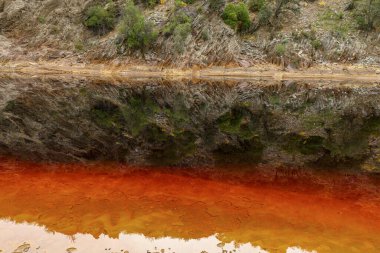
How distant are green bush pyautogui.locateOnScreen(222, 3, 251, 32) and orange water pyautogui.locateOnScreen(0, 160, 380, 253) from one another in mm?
65225

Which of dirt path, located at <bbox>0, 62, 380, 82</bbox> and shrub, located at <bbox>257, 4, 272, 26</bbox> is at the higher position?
shrub, located at <bbox>257, 4, 272, 26</bbox>

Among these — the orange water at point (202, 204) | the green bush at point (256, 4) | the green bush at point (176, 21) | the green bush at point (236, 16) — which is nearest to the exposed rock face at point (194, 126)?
the orange water at point (202, 204)

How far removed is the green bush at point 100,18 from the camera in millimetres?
89625

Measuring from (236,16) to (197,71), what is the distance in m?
15.6

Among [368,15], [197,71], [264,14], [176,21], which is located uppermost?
[368,15]

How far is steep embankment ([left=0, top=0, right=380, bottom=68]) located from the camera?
76.4 meters

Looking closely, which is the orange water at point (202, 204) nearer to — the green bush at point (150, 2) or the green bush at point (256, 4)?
Result: the green bush at point (256, 4)

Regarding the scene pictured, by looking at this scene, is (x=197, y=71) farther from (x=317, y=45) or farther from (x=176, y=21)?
(x=317, y=45)

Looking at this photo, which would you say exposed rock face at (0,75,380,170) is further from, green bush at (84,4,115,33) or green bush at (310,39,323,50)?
green bush at (84,4,115,33)

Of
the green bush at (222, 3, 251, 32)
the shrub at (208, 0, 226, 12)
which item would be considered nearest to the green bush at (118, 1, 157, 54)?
the shrub at (208, 0, 226, 12)

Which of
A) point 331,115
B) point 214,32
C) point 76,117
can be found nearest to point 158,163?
point 76,117

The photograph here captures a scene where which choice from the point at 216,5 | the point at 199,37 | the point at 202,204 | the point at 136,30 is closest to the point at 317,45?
the point at 216,5

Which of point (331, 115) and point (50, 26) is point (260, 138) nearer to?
point (331, 115)

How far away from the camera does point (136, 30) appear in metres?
81.4
